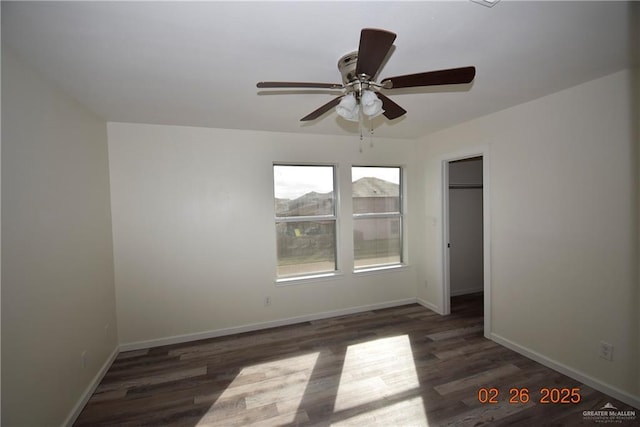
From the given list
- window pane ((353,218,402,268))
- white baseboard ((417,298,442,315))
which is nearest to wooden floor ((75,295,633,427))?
white baseboard ((417,298,442,315))

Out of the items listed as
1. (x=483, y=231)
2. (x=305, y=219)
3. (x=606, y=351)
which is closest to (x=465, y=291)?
(x=483, y=231)

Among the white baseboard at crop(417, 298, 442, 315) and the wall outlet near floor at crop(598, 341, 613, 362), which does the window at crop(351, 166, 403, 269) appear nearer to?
the white baseboard at crop(417, 298, 442, 315)

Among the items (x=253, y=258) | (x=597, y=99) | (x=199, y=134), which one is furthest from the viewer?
(x=253, y=258)

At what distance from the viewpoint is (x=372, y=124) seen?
3.18 meters

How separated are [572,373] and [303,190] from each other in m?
3.18

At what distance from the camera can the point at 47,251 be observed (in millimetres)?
1779

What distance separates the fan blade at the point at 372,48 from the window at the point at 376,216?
253 cm

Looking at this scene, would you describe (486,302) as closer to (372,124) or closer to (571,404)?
(571,404)

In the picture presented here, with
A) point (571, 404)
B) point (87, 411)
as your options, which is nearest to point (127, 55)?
point (87, 411)

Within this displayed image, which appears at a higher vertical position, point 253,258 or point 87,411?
point 253,258

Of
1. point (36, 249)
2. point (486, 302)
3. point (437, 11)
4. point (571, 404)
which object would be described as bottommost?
point (571, 404)

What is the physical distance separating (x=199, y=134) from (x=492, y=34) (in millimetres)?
2833

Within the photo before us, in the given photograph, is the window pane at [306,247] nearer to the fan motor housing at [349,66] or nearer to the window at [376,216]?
the window at [376,216]

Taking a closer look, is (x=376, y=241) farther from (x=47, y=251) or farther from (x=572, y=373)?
(x=47, y=251)
